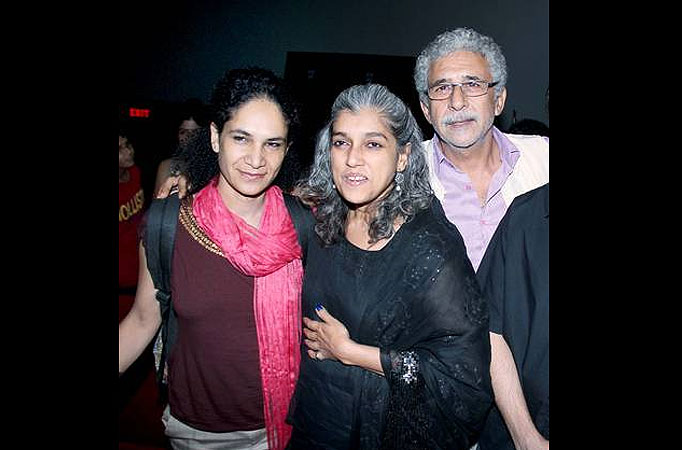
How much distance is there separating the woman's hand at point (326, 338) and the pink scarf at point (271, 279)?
0.11 meters

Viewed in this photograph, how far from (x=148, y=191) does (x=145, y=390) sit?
292 centimetres

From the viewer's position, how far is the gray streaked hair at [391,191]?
58.4 inches

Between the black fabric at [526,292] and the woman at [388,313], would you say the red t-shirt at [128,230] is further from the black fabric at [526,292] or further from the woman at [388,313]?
the black fabric at [526,292]

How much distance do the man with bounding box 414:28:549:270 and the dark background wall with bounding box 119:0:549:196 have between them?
286 cm

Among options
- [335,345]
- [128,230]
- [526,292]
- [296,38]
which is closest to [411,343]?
[335,345]

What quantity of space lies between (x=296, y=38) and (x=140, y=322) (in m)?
4.68

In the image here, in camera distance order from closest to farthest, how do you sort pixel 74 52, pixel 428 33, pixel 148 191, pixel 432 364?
pixel 74 52, pixel 432 364, pixel 428 33, pixel 148 191

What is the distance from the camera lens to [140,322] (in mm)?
1633

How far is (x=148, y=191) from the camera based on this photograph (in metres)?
5.67

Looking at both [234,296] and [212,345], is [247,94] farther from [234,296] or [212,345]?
[212,345]

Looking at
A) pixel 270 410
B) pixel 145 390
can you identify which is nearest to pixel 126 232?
pixel 145 390

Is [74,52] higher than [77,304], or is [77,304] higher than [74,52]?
[74,52]

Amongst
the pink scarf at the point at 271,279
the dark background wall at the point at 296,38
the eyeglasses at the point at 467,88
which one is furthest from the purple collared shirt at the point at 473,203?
the dark background wall at the point at 296,38
